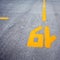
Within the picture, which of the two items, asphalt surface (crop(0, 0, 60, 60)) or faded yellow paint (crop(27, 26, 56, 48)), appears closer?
asphalt surface (crop(0, 0, 60, 60))

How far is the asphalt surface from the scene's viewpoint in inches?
226

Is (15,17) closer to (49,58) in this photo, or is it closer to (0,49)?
(0,49)

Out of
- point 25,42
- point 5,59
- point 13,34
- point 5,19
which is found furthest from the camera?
point 5,19

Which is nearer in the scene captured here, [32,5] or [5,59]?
[5,59]

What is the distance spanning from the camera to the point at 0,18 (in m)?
9.30

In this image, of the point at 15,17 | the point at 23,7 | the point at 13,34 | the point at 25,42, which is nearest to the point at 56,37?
the point at 25,42

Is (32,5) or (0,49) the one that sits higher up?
(0,49)

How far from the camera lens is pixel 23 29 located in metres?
7.82

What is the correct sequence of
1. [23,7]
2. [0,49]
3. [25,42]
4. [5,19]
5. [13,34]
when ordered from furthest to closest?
[23,7], [5,19], [13,34], [25,42], [0,49]

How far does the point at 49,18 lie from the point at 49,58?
4069mm

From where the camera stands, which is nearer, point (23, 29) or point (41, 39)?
point (41, 39)

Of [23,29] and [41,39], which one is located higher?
[41,39]

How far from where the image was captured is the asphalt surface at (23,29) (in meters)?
5.74

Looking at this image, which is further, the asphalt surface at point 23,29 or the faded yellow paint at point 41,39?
the faded yellow paint at point 41,39
